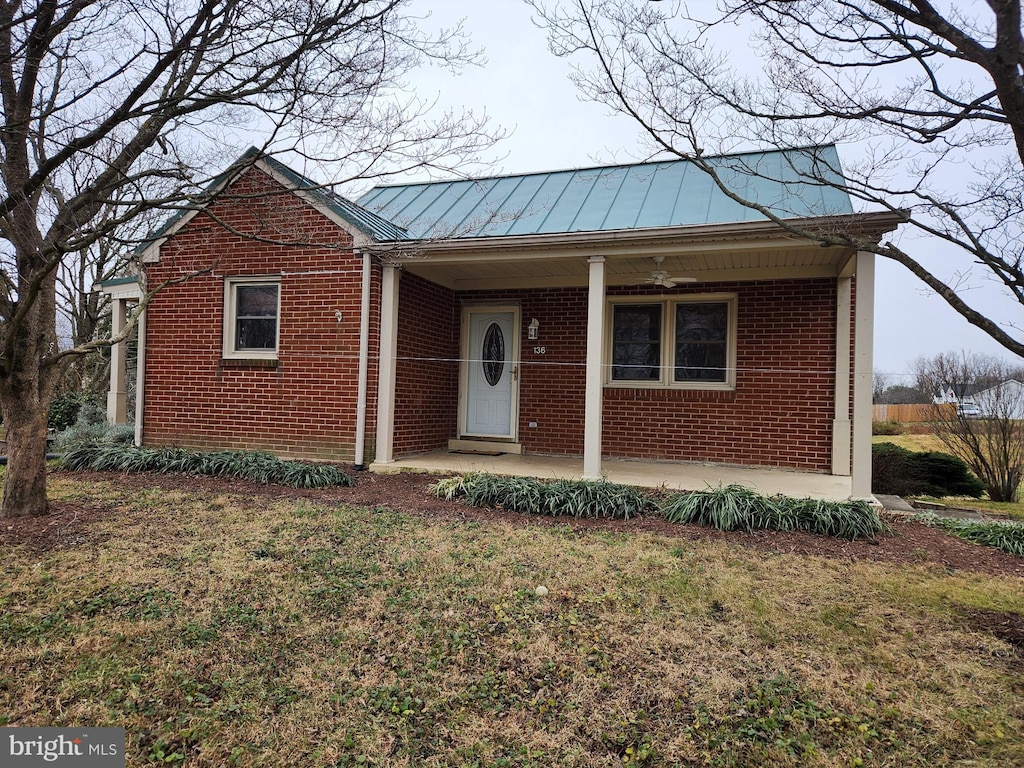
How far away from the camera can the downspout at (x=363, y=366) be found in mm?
8133

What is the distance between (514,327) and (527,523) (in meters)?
4.63

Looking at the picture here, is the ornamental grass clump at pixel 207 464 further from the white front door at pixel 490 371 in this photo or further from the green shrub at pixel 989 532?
the green shrub at pixel 989 532

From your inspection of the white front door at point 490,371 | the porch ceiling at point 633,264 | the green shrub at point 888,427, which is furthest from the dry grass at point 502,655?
the green shrub at point 888,427

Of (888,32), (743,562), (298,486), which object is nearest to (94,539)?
(298,486)

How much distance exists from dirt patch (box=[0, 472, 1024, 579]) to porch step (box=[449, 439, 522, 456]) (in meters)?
2.57

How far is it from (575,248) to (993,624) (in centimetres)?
519

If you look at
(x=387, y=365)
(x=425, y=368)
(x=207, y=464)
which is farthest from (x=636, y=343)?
(x=207, y=464)

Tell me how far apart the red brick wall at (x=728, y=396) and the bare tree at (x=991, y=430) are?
3.51 meters

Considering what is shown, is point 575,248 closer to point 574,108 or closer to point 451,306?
point 574,108

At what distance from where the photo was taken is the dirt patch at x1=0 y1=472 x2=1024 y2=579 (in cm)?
491

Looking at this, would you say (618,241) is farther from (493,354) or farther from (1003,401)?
(1003,401)

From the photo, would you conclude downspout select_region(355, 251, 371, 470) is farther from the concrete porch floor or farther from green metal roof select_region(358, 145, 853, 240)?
green metal roof select_region(358, 145, 853, 240)

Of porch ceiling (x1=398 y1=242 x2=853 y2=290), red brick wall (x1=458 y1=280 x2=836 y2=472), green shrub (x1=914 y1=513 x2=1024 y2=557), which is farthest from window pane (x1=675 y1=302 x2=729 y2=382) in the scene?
green shrub (x1=914 y1=513 x2=1024 y2=557)

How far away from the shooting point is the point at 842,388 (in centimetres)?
806
